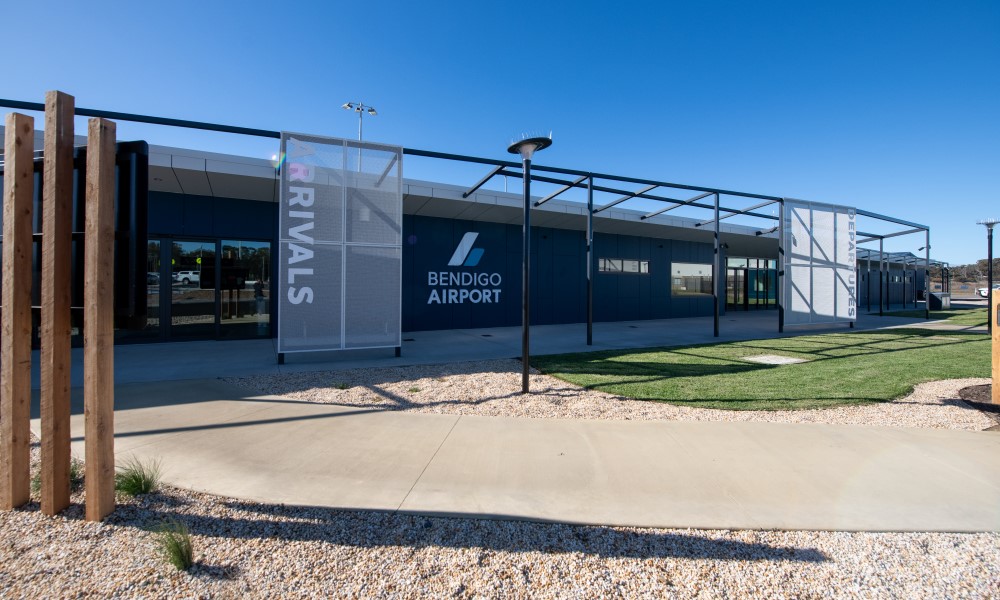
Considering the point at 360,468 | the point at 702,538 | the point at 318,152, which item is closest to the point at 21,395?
the point at 360,468

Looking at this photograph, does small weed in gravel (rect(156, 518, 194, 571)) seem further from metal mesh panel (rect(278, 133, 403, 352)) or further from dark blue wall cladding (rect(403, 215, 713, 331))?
dark blue wall cladding (rect(403, 215, 713, 331))

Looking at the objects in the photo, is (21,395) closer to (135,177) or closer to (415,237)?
(135,177)

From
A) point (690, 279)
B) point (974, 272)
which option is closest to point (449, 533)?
point (690, 279)

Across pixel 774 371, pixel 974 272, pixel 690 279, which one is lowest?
pixel 774 371

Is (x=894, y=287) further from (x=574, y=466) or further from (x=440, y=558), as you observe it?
(x=440, y=558)

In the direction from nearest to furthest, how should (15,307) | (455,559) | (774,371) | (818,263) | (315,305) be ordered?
(455,559)
(15,307)
(774,371)
(315,305)
(818,263)

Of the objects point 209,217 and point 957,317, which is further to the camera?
point 957,317

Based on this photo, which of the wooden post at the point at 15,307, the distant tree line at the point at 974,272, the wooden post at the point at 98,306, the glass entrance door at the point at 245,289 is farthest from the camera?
the distant tree line at the point at 974,272

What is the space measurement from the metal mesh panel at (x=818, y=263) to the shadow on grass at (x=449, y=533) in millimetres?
15734

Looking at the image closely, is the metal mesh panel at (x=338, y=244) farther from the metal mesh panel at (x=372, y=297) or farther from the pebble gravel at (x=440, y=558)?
the pebble gravel at (x=440, y=558)

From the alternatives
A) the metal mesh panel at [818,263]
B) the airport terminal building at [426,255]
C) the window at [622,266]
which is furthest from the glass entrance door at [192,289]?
the metal mesh panel at [818,263]

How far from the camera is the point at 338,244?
9.25 meters

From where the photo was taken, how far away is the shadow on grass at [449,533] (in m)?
2.75

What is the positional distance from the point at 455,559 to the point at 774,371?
8081mm
